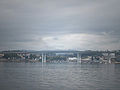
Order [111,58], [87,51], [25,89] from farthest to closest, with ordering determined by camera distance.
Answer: [111,58] → [87,51] → [25,89]

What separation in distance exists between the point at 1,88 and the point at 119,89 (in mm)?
16985

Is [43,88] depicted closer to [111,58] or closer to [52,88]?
[52,88]

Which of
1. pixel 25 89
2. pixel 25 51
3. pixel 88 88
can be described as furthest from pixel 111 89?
pixel 25 51

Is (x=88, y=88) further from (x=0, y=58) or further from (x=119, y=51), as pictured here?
(x=0, y=58)

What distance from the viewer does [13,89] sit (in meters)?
31.3

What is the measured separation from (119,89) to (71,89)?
716cm

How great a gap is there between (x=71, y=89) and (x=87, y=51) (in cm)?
12851

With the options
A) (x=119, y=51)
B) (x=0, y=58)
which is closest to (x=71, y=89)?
(x=119, y=51)

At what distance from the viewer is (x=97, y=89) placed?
106 ft

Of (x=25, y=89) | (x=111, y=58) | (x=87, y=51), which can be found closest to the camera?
(x=25, y=89)

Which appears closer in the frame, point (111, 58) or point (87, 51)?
point (87, 51)

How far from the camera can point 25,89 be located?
103 ft

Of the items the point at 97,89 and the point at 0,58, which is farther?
the point at 0,58

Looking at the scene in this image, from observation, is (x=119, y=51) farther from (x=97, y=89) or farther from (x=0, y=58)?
(x=97, y=89)
